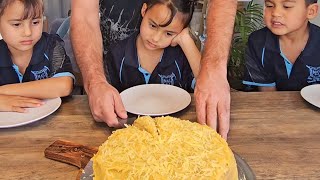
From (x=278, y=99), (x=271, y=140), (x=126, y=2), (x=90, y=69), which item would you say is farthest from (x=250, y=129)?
(x=126, y=2)

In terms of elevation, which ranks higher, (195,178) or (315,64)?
(195,178)

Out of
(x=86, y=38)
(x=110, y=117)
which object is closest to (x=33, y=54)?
(x=86, y=38)

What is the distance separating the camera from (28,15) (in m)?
1.85

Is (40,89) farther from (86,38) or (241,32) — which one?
(241,32)

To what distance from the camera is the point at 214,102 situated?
1.27 m

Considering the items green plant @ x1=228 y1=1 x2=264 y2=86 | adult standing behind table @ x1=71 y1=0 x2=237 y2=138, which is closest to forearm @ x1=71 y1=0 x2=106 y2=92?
adult standing behind table @ x1=71 y1=0 x2=237 y2=138

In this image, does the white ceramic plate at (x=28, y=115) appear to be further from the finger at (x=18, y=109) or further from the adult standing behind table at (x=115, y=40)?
the adult standing behind table at (x=115, y=40)

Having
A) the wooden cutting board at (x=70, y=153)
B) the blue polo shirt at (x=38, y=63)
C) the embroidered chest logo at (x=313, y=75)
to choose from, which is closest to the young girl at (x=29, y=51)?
→ the blue polo shirt at (x=38, y=63)

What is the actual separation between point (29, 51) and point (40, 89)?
14.2 inches

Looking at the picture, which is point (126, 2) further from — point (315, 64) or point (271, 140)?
point (271, 140)

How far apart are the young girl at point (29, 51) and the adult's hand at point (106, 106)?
0.29 meters

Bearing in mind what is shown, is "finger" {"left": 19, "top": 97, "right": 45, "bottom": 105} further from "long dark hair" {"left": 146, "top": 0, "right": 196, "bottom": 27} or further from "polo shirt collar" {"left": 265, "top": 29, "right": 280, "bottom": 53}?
"polo shirt collar" {"left": 265, "top": 29, "right": 280, "bottom": 53}

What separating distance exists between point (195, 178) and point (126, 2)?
135 centimetres

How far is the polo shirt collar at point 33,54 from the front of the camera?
6.29 feet
